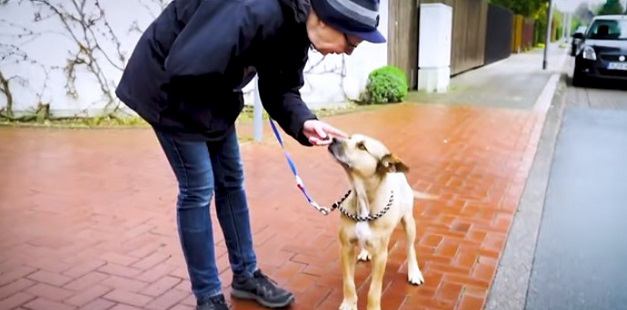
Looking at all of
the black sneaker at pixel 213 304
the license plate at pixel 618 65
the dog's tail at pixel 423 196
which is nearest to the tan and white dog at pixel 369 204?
the black sneaker at pixel 213 304

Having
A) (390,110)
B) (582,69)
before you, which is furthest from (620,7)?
(390,110)

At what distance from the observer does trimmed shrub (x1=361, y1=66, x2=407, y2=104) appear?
10.3 m

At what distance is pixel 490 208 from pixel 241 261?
2.53 meters

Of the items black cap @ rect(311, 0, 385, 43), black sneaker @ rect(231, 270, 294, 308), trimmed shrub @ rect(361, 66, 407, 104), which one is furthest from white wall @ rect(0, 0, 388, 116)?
black cap @ rect(311, 0, 385, 43)

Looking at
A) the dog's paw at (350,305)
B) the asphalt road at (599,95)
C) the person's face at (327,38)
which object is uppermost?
the person's face at (327,38)

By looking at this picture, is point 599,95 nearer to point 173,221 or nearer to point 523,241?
point 523,241

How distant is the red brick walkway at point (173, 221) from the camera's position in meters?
3.21

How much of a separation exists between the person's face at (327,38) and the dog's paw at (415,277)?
1596 mm

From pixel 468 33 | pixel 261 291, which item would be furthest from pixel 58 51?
pixel 468 33

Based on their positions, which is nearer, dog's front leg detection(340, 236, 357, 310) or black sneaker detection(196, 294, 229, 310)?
black sneaker detection(196, 294, 229, 310)

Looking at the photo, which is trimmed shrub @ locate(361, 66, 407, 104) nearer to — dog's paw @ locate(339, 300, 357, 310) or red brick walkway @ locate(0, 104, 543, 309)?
red brick walkway @ locate(0, 104, 543, 309)

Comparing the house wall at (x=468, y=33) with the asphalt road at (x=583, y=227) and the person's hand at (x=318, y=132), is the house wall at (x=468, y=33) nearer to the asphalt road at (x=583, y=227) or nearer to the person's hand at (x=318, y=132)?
the asphalt road at (x=583, y=227)

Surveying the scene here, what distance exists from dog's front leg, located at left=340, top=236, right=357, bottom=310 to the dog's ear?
0.42 meters

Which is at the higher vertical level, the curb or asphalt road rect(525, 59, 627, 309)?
the curb
